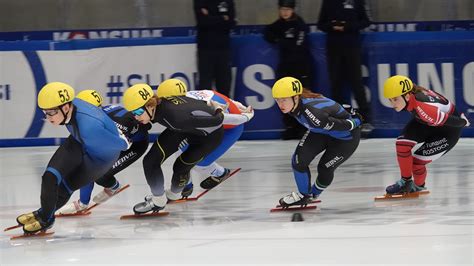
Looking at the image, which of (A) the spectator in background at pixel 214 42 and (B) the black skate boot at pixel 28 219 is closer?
(B) the black skate boot at pixel 28 219

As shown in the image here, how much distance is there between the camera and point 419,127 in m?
9.80

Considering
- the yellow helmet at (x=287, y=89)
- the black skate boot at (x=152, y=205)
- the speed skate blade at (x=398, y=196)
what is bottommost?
the speed skate blade at (x=398, y=196)

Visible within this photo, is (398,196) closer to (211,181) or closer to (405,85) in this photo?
(405,85)

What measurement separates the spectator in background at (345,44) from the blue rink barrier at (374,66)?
0.31 m

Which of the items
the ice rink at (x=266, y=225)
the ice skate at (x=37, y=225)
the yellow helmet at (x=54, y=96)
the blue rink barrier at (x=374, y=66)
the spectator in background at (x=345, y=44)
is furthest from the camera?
the blue rink barrier at (x=374, y=66)

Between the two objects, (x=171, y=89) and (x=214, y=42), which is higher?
(x=171, y=89)

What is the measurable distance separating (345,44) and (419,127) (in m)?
3.60

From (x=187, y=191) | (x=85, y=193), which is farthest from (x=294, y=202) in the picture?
(x=85, y=193)

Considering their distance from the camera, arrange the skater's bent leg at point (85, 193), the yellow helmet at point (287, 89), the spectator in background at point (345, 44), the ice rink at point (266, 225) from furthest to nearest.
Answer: the spectator in background at point (345, 44), the skater's bent leg at point (85, 193), the yellow helmet at point (287, 89), the ice rink at point (266, 225)

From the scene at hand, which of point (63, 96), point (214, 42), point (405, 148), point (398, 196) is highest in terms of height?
point (63, 96)

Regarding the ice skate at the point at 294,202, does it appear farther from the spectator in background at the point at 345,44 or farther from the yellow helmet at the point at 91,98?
the spectator in background at the point at 345,44

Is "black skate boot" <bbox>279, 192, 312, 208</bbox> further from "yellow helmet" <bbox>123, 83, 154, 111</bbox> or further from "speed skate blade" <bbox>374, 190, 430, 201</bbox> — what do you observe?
"yellow helmet" <bbox>123, 83, 154, 111</bbox>

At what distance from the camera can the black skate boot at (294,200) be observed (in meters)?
9.26

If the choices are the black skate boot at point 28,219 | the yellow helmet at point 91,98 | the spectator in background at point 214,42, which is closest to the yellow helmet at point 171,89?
the yellow helmet at point 91,98
